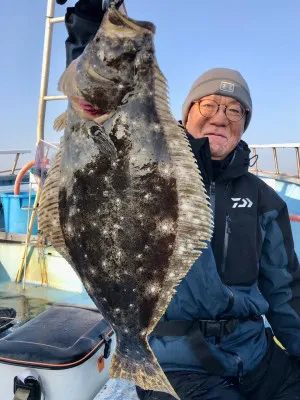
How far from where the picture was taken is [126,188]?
162 cm

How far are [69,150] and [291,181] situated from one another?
11551 mm

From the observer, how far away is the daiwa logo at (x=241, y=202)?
2.67 meters

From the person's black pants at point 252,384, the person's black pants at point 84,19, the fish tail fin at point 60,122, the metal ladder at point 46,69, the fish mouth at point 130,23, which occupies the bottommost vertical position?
the person's black pants at point 252,384

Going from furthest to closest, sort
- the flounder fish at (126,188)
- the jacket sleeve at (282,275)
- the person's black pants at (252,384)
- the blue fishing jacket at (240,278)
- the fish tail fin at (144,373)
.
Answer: the jacket sleeve at (282,275) → the blue fishing jacket at (240,278) → the person's black pants at (252,384) → the fish tail fin at (144,373) → the flounder fish at (126,188)

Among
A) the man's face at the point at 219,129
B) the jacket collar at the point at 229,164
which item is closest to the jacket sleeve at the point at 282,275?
the jacket collar at the point at 229,164

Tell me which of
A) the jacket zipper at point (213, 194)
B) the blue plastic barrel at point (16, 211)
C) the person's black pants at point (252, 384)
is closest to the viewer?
the person's black pants at point (252, 384)

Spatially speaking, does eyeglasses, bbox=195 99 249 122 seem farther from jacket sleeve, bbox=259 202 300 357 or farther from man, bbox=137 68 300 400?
jacket sleeve, bbox=259 202 300 357

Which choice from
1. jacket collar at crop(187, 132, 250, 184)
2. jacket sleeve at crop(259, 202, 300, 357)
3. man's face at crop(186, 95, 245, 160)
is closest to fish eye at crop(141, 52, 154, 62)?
jacket collar at crop(187, 132, 250, 184)

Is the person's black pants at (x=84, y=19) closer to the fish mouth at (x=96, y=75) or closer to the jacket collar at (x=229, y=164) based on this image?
the fish mouth at (x=96, y=75)

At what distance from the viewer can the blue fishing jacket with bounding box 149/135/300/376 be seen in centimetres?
240

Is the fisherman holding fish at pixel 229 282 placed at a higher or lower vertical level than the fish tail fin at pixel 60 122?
lower

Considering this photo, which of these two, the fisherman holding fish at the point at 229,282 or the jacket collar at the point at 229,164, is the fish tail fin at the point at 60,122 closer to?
the fisherman holding fish at the point at 229,282

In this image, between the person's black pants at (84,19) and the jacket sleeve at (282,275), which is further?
the jacket sleeve at (282,275)

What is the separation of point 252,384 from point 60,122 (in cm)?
209
